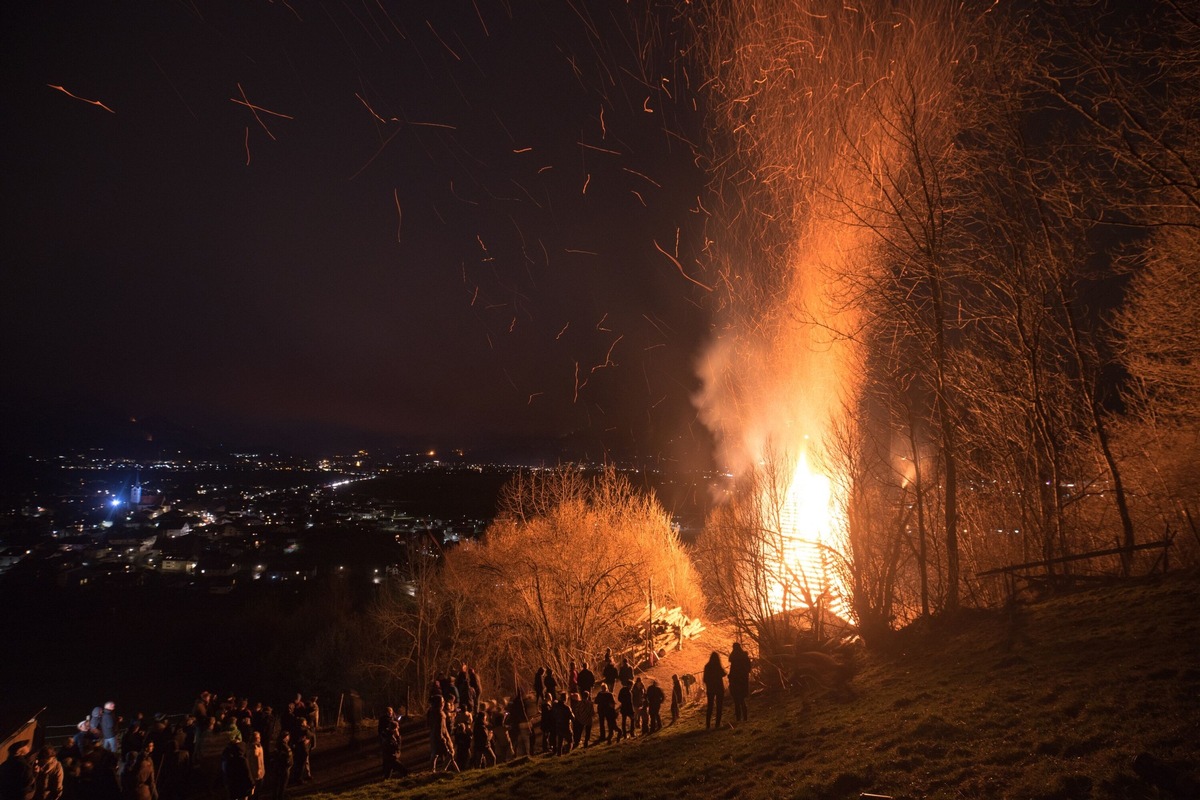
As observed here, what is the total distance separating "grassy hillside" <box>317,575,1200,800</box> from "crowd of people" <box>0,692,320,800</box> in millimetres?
1972

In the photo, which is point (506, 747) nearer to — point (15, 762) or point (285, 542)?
point (15, 762)

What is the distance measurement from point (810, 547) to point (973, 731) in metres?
12.3

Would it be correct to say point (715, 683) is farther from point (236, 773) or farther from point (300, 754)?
point (300, 754)

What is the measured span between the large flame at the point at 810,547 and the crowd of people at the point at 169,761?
11802 mm

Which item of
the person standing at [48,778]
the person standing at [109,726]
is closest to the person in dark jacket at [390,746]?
the person standing at [48,778]

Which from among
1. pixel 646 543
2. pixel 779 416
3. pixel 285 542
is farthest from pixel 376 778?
pixel 285 542

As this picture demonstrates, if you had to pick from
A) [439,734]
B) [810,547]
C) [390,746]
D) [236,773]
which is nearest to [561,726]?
[439,734]

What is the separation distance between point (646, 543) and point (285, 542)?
200 feet

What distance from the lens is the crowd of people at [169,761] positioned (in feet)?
29.1

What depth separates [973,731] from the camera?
22.8 feet

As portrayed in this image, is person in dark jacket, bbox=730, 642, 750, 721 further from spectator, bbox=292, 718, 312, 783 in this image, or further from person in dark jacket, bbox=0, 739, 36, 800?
person in dark jacket, bbox=0, 739, 36, 800

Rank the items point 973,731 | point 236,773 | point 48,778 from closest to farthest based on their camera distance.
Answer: point 973,731, point 48,778, point 236,773

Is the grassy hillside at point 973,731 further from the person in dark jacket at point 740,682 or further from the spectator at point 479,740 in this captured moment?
the spectator at point 479,740

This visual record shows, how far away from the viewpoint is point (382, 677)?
3653 centimetres
